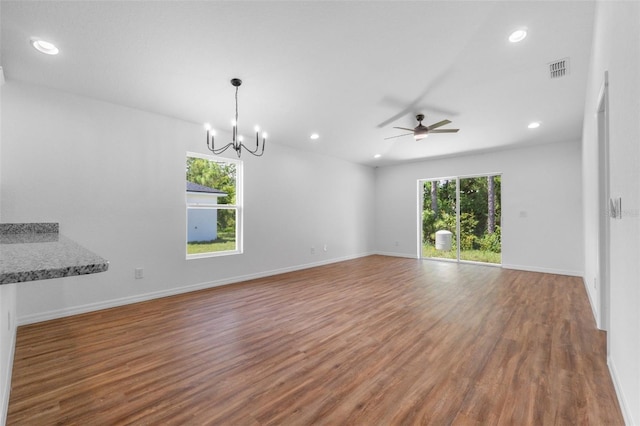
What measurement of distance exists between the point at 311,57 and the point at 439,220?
221 inches

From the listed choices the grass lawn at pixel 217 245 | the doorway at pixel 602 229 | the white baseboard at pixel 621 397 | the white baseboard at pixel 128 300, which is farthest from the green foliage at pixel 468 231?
the grass lawn at pixel 217 245

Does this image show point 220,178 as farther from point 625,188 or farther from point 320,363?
point 625,188

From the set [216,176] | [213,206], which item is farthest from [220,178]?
[213,206]

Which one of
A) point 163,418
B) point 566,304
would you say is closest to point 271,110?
point 163,418

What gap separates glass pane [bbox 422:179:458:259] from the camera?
280 inches

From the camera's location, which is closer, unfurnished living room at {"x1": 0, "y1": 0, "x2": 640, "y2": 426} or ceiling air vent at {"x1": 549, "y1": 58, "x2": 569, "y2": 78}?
unfurnished living room at {"x1": 0, "y1": 0, "x2": 640, "y2": 426}

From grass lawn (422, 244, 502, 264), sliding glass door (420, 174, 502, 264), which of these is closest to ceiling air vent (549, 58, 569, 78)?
sliding glass door (420, 174, 502, 264)

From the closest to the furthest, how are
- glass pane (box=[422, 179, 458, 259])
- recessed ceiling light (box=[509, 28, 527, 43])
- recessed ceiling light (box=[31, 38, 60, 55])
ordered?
recessed ceiling light (box=[31, 38, 60, 55]), recessed ceiling light (box=[509, 28, 527, 43]), glass pane (box=[422, 179, 458, 259])

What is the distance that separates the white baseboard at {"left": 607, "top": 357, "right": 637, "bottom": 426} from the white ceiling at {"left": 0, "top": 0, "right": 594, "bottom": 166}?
2888 mm

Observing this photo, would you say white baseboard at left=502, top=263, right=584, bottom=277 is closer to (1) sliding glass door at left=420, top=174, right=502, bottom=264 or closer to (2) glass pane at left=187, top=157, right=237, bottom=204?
(1) sliding glass door at left=420, top=174, right=502, bottom=264

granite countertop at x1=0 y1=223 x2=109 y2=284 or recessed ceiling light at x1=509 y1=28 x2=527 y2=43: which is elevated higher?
recessed ceiling light at x1=509 y1=28 x2=527 y2=43

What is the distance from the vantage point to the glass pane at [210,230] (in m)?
4.59

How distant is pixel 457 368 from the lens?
2.18 meters

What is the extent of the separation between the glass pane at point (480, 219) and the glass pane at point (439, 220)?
22cm
